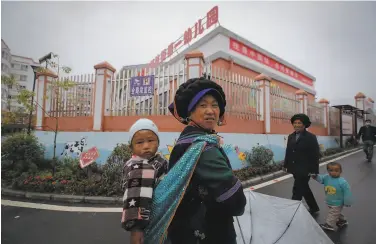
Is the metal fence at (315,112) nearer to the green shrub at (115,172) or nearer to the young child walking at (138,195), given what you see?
the green shrub at (115,172)

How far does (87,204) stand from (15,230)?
1.12 meters

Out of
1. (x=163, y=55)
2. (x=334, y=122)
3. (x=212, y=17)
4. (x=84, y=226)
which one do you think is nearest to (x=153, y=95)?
(x=84, y=226)

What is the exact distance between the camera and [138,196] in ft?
3.08

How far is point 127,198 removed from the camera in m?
0.95

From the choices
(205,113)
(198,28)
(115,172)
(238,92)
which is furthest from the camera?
(198,28)

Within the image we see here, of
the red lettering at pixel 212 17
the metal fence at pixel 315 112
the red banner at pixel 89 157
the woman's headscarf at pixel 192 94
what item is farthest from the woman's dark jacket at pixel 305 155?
the red lettering at pixel 212 17

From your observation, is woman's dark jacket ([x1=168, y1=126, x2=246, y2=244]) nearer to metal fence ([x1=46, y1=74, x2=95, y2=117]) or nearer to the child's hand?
the child's hand

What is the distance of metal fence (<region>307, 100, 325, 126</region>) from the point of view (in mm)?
9945

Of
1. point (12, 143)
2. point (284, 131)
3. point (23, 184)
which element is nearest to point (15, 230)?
point (23, 184)

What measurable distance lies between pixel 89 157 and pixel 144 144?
4490mm

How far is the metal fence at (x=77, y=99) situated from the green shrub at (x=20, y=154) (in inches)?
51.2

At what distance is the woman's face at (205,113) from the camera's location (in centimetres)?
102

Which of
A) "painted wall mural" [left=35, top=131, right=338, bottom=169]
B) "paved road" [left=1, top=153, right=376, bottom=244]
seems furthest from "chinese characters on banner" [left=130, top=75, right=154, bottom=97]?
"paved road" [left=1, top=153, right=376, bottom=244]

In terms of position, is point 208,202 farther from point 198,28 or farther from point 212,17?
point 198,28
